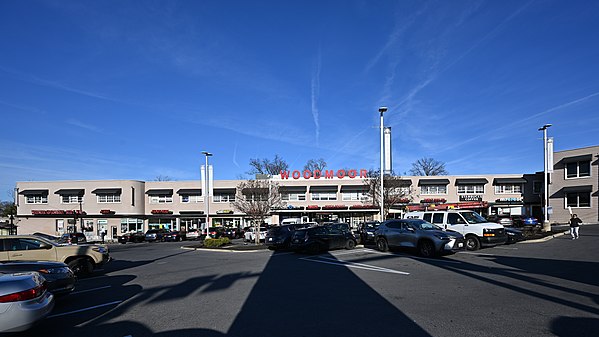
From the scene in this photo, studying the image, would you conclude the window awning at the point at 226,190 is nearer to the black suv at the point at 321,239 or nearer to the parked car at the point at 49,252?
the black suv at the point at 321,239

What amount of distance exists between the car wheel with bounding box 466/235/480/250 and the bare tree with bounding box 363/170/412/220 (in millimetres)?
24836

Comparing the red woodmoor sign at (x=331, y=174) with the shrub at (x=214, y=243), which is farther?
the red woodmoor sign at (x=331, y=174)

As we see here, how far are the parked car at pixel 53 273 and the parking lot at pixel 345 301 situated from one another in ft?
1.52

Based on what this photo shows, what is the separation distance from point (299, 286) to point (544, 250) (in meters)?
13.3

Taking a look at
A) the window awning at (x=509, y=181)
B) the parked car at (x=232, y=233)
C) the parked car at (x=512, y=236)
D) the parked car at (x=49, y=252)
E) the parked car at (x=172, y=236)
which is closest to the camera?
the parked car at (x=49, y=252)

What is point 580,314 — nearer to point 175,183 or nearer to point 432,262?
point 432,262

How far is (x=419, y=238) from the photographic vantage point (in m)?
16.6

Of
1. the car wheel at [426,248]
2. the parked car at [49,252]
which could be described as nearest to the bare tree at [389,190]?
the car wheel at [426,248]

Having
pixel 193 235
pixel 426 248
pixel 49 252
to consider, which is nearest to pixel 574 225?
pixel 426 248

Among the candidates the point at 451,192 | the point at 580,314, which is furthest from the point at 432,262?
the point at 451,192

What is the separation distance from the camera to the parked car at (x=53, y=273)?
8406 millimetres

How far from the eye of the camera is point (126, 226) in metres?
55.7

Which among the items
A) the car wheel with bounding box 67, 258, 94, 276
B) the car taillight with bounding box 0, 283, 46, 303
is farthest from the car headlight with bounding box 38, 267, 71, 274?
the car wheel with bounding box 67, 258, 94, 276

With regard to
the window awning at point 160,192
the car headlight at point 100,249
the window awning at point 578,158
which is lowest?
the car headlight at point 100,249
